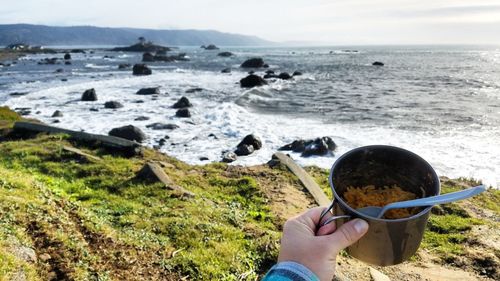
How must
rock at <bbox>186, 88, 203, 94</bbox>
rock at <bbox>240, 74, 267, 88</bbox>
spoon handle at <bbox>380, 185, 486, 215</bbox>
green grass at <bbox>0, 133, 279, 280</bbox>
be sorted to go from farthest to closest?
rock at <bbox>240, 74, 267, 88</bbox>
rock at <bbox>186, 88, 203, 94</bbox>
green grass at <bbox>0, 133, 279, 280</bbox>
spoon handle at <bbox>380, 185, 486, 215</bbox>

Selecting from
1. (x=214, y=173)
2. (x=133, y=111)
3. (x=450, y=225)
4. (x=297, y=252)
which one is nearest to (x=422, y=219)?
(x=297, y=252)

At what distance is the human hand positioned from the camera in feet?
6.15

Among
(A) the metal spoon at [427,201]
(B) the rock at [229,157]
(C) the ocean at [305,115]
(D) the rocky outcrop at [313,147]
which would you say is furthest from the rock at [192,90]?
(A) the metal spoon at [427,201]

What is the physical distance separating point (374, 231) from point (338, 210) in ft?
0.67

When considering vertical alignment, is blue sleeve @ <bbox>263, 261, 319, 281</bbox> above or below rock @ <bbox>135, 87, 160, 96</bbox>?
above

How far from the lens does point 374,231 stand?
6.63 ft

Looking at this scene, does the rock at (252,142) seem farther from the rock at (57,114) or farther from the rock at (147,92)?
the rock at (147,92)

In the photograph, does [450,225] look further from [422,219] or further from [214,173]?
[422,219]

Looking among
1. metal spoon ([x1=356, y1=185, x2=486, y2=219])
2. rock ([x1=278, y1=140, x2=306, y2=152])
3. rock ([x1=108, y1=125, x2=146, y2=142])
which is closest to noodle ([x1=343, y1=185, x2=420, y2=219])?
metal spoon ([x1=356, y1=185, x2=486, y2=219])

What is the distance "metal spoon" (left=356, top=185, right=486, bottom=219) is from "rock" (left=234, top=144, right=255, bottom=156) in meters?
12.8

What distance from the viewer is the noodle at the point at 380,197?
83.6 inches

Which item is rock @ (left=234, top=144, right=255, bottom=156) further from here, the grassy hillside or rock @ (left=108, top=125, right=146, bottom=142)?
the grassy hillside

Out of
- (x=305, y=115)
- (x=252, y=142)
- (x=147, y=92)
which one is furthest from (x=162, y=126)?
(x=147, y=92)

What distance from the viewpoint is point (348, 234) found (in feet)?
6.31
